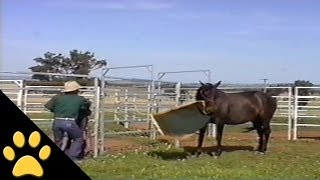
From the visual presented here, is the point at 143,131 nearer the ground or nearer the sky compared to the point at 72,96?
nearer the ground

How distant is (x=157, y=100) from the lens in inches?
631

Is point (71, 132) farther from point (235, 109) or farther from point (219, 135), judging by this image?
point (235, 109)

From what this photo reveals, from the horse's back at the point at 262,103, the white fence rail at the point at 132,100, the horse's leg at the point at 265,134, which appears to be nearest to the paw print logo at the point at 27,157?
the white fence rail at the point at 132,100

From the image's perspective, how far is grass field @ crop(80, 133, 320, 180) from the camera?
9.12 meters

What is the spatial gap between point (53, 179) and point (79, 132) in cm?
851

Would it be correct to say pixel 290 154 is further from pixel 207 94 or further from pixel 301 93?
pixel 301 93

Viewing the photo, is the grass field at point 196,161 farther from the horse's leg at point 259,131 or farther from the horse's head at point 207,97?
the horse's head at point 207,97

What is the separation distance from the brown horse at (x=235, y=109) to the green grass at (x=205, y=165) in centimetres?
45

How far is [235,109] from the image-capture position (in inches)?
536

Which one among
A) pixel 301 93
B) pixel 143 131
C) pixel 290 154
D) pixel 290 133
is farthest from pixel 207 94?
pixel 301 93

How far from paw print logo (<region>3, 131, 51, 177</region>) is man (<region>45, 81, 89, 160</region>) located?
829cm

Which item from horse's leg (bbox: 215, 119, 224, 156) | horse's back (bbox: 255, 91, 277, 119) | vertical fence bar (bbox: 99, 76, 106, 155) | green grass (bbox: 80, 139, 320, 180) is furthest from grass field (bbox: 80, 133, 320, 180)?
horse's back (bbox: 255, 91, 277, 119)

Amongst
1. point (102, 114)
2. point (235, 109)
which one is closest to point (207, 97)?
point (235, 109)

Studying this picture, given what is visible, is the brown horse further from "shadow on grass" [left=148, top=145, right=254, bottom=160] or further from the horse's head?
"shadow on grass" [left=148, top=145, right=254, bottom=160]
